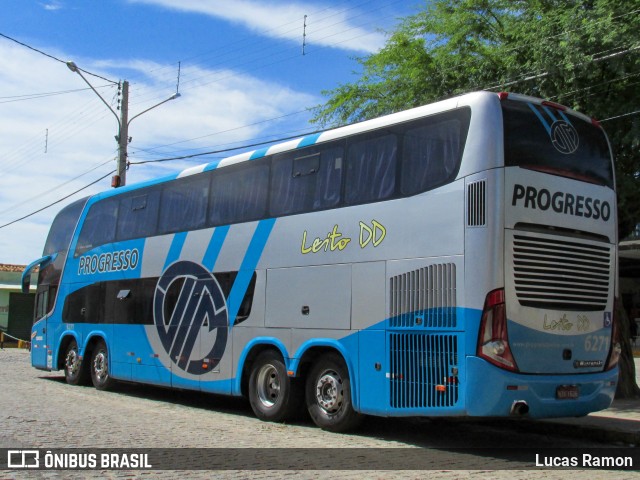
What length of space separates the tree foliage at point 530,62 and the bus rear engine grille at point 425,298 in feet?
16.3

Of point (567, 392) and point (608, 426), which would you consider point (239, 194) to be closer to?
point (567, 392)

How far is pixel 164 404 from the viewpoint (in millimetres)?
14008

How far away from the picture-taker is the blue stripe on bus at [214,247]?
41.4 feet

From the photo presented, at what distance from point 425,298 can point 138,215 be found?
25.1 feet

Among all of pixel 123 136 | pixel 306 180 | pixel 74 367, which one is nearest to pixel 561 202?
pixel 306 180

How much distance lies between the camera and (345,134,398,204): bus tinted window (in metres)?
9.89

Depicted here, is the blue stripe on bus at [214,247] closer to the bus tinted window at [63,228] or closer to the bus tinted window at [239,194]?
the bus tinted window at [239,194]

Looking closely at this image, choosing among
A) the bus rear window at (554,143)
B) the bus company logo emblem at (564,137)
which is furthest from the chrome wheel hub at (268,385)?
the bus company logo emblem at (564,137)

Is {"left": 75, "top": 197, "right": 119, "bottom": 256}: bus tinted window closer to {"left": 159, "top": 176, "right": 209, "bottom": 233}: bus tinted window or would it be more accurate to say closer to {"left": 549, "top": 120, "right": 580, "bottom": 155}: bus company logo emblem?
{"left": 159, "top": 176, "right": 209, "bottom": 233}: bus tinted window

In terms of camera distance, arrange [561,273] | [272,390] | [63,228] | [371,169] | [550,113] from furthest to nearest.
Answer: [63,228]
[272,390]
[371,169]
[550,113]
[561,273]

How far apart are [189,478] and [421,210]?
13.5ft

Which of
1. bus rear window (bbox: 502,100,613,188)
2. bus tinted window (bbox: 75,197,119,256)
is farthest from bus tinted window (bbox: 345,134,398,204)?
bus tinted window (bbox: 75,197,119,256)

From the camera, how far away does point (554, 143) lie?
930cm

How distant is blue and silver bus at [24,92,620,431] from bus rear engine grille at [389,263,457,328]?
0.02 m
